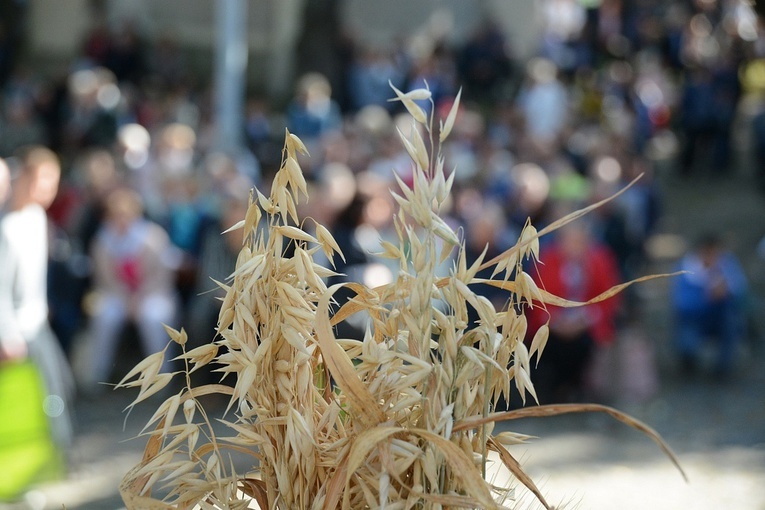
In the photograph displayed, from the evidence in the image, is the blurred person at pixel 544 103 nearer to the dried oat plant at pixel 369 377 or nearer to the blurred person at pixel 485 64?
the blurred person at pixel 485 64

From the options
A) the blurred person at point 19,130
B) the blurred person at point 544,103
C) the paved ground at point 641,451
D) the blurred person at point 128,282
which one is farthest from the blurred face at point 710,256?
the blurred person at point 19,130

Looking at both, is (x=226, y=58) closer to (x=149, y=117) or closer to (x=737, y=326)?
(x=149, y=117)

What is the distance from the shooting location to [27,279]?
14.1ft

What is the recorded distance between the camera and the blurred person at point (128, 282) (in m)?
6.39

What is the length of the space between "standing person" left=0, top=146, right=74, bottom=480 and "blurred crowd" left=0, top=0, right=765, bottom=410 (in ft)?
3.64

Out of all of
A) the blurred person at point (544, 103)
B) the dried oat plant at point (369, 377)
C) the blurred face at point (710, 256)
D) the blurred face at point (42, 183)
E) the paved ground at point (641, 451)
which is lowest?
the paved ground at point (641, 451)

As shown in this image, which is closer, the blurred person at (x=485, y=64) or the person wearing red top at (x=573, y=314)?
the person wearing red top at (x=573, y=314)

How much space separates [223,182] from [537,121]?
4996 millimetres

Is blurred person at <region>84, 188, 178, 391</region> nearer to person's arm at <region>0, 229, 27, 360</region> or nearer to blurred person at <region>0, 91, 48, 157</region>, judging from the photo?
person's arm at <region>0, 229, 27, 360</region>

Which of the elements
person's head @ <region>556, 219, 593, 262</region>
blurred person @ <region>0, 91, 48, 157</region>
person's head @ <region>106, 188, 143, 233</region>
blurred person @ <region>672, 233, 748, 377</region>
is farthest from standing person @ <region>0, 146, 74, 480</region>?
blurred person @ <region>0, 91, 48, 157</region>

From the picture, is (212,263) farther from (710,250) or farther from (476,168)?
(710,250)

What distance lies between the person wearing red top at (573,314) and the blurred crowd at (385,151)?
13mm

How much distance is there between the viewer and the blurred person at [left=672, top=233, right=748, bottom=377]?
712 cm

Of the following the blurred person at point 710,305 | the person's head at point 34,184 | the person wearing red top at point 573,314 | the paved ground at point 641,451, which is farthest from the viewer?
the blurred person at point 710,305
